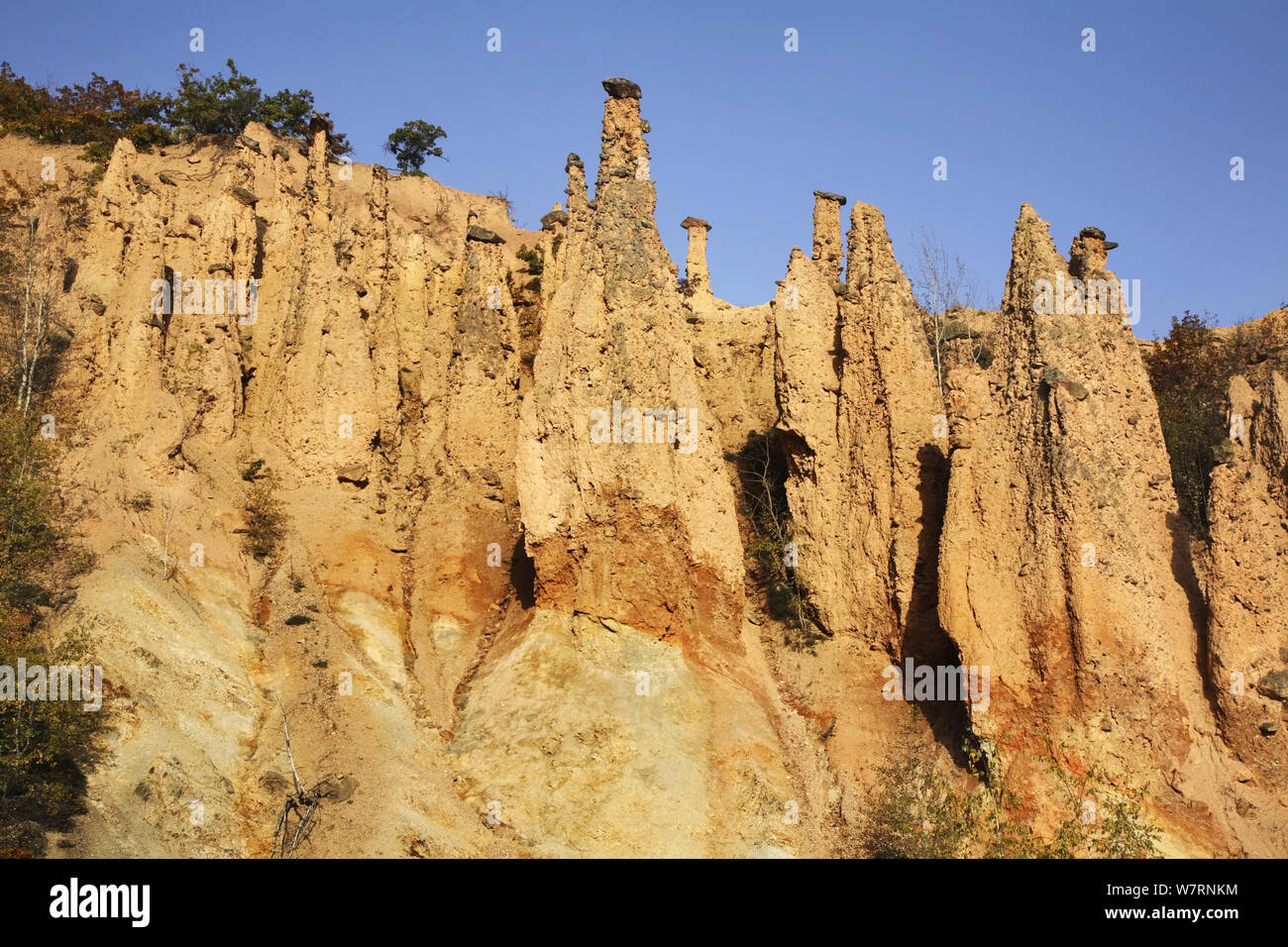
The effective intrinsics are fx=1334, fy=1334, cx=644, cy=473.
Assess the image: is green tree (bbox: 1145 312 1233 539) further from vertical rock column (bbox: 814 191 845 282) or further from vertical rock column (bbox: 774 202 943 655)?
vertical rock column (bbox: 814 191 845 282)

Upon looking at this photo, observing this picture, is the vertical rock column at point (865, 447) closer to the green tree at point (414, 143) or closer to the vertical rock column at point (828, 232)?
the vertical rock column at point (828, 232)

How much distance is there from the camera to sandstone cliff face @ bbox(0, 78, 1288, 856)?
23750 mm

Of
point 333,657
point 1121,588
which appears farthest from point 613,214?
point 1121,588

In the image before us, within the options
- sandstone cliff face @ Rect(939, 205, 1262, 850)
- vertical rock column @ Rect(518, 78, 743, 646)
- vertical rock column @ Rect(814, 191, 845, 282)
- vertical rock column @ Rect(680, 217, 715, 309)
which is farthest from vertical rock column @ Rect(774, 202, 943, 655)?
vertical rock column @ Rect(680, 217, 715, 309)

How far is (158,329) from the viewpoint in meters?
30.1

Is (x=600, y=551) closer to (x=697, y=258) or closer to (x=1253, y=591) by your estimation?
(x=1253, y=591)

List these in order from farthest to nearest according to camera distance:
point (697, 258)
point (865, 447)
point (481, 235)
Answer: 1. point (697, 258)
2. point (481, 235)
3. point (865, 447)

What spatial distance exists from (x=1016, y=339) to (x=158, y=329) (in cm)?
1874

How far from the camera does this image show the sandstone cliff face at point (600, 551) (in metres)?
23.8

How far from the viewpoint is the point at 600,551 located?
1088 inches

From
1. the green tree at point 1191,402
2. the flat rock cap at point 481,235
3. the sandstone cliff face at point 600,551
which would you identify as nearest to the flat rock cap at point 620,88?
the sandstone cliff face at point 600,551

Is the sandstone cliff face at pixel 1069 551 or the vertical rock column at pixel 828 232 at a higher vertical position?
the vertical rock column at pixel 828 232

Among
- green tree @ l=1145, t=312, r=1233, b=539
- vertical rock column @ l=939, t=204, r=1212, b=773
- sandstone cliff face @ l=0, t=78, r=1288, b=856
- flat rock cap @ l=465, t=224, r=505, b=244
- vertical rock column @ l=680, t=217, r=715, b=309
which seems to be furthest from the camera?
vertical rock column @ l=680, t=217, r=715, b=309

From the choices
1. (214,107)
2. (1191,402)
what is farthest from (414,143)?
(1191,402)
